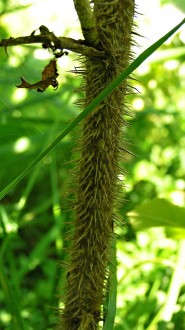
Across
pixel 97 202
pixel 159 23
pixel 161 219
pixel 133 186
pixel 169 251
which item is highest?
pixel 159 23

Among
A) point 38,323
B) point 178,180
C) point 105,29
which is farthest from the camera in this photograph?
point 178,180

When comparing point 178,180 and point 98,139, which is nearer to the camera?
point 98,139

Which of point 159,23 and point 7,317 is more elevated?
point 159,23

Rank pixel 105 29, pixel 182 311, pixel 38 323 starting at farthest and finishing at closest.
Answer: pixel 38 323 → pixel 182 311 → pixel 105 29

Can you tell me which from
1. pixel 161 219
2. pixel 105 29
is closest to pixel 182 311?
pixel 161 219

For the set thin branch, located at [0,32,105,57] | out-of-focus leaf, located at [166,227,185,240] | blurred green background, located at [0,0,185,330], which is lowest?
thin branch, located at [0,32,105,57]

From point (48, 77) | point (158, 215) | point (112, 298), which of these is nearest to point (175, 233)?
point (158, 215)

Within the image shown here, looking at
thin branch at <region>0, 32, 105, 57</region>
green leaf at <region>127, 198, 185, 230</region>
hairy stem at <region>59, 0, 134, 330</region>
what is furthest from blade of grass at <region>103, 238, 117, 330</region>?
thin branch at <region>0, 32, 105, 57</region>

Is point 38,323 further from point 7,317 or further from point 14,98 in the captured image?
point 14,98

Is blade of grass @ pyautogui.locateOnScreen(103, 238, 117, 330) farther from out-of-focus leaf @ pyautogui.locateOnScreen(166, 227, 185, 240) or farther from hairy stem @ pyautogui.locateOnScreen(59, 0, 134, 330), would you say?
out-of-focus leaf @ pyautogui.locateOnScreen(166, 227, 185, 240)

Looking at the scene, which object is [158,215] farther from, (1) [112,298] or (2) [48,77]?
(2) [48,77]
